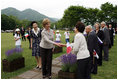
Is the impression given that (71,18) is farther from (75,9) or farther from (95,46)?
(95,46)

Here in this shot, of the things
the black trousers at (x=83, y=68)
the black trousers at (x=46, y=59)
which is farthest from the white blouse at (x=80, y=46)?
the black trousers at (x=46, y=59)

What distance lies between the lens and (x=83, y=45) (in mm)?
3133

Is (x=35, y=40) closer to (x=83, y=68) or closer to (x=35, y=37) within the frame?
(x=35, y=37)

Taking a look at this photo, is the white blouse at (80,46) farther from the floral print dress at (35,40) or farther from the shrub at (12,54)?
the shrub at (12,54)

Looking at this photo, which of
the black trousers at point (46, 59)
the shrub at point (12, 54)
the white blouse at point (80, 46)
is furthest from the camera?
the shrub at point (12, 54)

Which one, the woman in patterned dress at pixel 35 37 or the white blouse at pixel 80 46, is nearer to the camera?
the white blouse at pixel 80 46

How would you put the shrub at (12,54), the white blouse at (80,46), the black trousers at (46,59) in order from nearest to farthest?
the white blouse at (80,46) < the black trousers at (46,59) < the shrub at (12,54)

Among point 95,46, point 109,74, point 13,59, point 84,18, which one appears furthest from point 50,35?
point 84,18

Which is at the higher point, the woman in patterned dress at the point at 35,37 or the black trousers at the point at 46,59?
the woman in patterned dress at the point at 35,37

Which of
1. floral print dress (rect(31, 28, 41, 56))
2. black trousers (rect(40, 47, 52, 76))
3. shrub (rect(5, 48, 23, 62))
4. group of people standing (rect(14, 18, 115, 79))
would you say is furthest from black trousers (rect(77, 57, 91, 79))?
shrub (rect(5, 48, 23, 62))

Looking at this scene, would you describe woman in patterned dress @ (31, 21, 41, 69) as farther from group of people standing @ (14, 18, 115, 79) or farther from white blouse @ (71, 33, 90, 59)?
white blouse @ (71, 33, 90, 59)

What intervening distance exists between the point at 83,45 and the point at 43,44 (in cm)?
153

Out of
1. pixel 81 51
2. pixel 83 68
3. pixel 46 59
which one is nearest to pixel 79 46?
pixel 81 51

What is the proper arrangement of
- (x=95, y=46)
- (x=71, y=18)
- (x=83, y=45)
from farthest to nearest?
(x=71, y=18) → (x=95, y=46) → (x=83, y=45)
